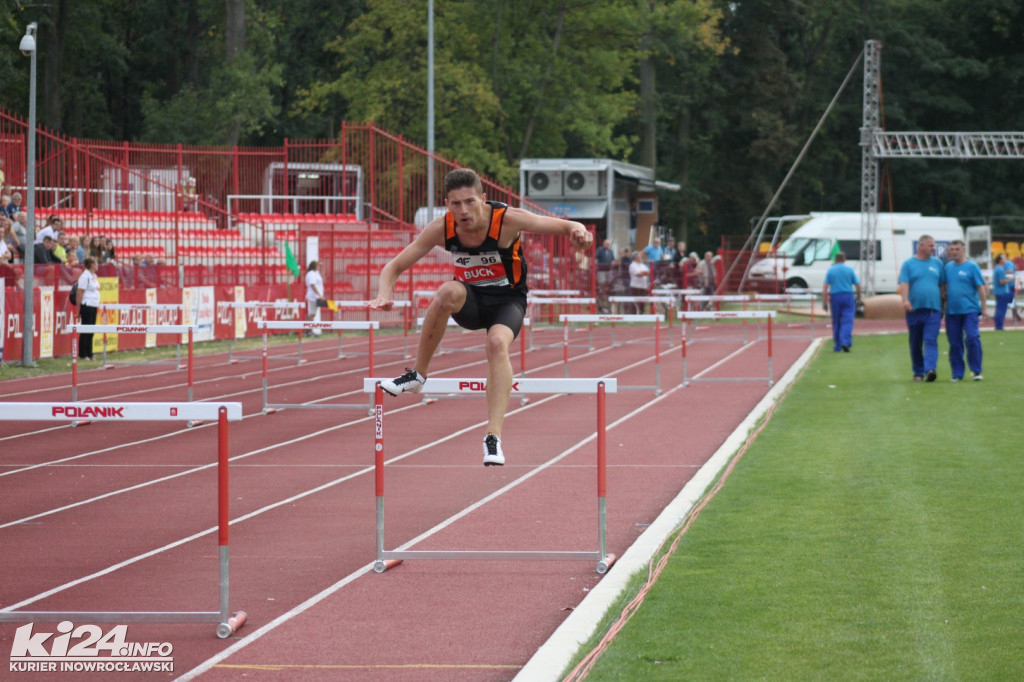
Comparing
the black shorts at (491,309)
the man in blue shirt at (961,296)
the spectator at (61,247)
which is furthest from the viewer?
the spectator at (61,247)

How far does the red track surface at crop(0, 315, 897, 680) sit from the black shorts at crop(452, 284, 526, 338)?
4.67 ft

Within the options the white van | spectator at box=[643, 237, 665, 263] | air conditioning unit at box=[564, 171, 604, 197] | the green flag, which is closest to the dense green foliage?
the white van

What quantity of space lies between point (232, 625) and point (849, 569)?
3.35 metres

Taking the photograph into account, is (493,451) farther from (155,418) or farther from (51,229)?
(51,229)

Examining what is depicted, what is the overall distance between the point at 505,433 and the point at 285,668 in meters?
8.95

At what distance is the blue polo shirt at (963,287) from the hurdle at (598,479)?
12.6 meters

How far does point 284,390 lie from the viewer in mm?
19891

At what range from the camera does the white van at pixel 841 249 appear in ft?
148

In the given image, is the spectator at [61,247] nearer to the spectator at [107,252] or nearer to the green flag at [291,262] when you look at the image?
the spectator at [107,252]

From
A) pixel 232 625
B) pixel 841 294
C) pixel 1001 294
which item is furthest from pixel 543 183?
pixel 232 625

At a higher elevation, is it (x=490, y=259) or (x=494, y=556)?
(x=490, y=259)

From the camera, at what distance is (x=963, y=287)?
763 inches

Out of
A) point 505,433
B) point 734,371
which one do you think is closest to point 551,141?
point 734,371

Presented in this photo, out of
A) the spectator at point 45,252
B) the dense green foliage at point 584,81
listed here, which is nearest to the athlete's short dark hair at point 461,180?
the spectator at point 45,252
